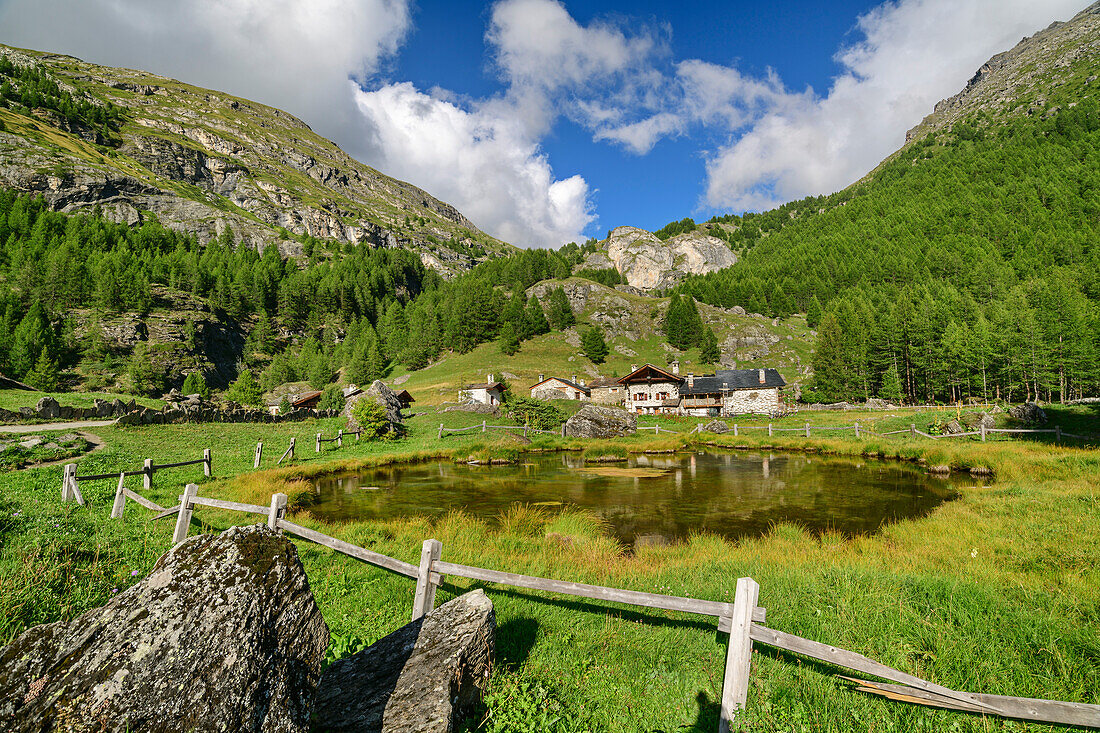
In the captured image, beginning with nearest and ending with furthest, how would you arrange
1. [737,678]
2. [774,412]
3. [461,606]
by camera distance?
1. [737,678]
2. [461,606]
3. [774,412]

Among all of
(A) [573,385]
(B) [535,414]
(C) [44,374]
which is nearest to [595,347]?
(A) [573,385]

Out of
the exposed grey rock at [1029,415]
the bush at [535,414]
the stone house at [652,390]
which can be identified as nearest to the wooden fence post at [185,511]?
the bush at [535,414]

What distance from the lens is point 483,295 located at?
123 m

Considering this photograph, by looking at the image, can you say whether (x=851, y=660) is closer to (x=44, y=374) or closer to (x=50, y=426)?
(x=50, y=426)

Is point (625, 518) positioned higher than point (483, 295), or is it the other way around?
point (483, 295)

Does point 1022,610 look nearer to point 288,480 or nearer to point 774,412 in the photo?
point 288,480

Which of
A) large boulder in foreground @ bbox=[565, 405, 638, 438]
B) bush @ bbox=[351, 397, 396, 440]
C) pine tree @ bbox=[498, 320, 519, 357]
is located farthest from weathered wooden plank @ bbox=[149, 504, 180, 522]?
pine tree @ bbox=[498, 320, 519, 357]

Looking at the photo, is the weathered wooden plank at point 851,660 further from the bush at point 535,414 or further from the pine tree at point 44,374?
the pine tree at point 44,374

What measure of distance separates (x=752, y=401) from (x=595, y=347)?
45.9 m

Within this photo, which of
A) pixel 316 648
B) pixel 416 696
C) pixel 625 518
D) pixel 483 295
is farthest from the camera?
pixel 483 295

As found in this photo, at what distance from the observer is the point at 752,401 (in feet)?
240

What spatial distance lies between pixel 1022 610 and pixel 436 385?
8819 centimetres

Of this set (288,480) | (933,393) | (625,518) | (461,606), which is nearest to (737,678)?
(461,606)

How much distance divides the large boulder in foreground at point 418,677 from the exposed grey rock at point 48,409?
36.4m
